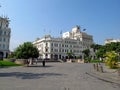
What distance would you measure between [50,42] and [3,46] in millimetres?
41359

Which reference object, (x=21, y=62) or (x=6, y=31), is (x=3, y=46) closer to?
(x=6, y=31)

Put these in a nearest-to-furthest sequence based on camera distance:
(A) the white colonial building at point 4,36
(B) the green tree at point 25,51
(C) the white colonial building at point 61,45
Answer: (B) the green tree at point 25,51 → (A) the white colonial building at point 4,36 → (C) the white colonial building at point 61,45

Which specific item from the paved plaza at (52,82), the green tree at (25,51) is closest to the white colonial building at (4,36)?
the green tree at (25,51)

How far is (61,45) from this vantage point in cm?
12900

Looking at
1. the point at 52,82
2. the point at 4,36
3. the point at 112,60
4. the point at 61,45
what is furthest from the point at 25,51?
the point at 61,45

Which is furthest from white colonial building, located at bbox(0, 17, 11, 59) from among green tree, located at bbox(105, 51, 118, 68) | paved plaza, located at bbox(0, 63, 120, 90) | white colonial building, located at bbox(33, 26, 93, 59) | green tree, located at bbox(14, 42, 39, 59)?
paved plaza, located at bbox(0, 63, 120, 90)

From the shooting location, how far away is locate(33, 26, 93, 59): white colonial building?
12500cm

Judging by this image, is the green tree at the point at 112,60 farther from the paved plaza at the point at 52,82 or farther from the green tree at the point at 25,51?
the green tree at the point at 25,51

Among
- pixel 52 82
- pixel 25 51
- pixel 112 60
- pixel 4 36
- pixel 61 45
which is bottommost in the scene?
pixel 52 82

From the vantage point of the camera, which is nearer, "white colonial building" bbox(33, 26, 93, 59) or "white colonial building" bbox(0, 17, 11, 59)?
"white colonial building" bbox(0, 17, 11, 59)

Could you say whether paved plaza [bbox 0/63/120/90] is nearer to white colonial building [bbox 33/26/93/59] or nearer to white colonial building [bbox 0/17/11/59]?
white colonial building [bbox 0/17/11/59]

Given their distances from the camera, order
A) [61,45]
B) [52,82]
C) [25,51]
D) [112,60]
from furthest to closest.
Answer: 1. [61,45]
2. [25,51]
3. [112,60]
4. [52,82]

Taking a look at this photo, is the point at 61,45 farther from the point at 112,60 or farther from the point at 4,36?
the point at 112,60

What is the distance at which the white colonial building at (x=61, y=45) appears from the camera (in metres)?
125
